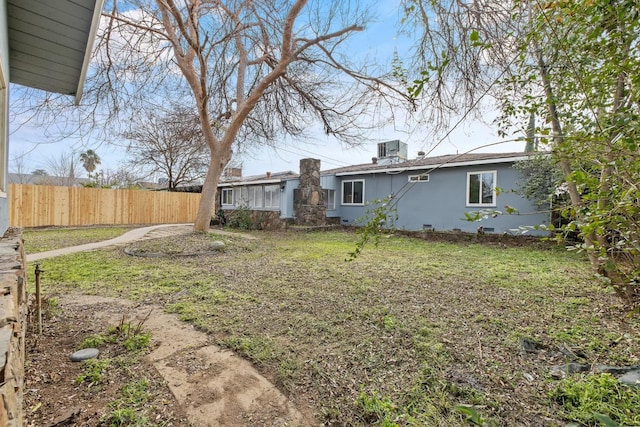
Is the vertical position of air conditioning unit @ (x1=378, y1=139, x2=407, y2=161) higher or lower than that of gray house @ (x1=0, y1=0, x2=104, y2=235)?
higher

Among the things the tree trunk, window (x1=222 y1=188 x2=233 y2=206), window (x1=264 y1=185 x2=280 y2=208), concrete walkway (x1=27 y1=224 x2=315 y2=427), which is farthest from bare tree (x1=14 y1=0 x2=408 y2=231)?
window (x1=222 y1=188 x2=233 y2=206)

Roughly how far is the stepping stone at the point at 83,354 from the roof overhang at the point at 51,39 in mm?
3002

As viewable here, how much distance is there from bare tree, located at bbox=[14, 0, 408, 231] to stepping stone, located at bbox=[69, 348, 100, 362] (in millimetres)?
5148

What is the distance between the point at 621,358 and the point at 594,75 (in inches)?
86.7

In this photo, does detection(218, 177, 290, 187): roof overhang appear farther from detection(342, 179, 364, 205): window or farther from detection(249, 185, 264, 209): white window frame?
detection(342, 179, 364, 205): window

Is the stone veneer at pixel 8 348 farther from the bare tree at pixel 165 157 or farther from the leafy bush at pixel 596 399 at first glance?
the bare tree at pixel 165 157

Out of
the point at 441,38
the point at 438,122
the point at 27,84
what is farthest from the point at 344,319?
the point at 27,84

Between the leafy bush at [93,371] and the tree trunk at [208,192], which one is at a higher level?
the tree trunk at [208,192]

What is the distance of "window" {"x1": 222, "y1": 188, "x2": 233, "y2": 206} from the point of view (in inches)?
710

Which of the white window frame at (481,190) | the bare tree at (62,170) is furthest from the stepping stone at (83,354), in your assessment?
the bare tree at (62,170)

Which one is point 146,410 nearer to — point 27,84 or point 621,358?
point 621,358

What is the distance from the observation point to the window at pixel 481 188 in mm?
10492

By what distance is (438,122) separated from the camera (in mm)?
4766

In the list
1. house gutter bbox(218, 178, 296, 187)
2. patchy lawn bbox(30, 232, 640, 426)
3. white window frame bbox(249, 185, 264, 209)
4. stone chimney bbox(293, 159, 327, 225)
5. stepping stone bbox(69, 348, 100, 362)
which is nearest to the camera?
patchy lawn bbox(30, 232, 640, 426)
